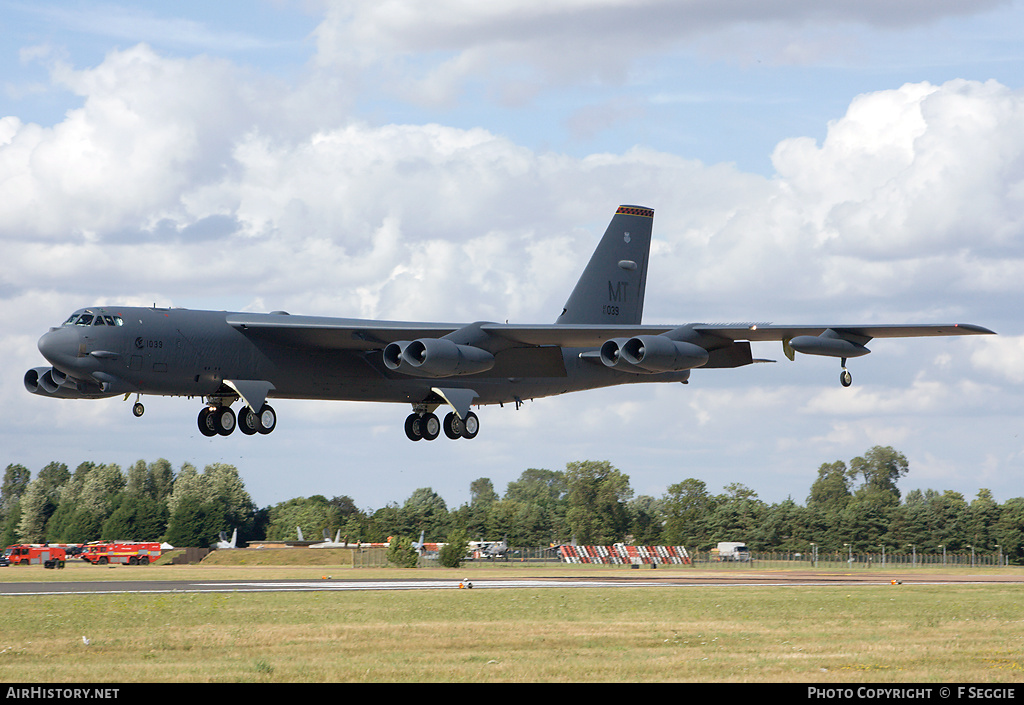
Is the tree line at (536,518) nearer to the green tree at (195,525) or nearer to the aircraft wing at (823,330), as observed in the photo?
the green tree at (195,525)

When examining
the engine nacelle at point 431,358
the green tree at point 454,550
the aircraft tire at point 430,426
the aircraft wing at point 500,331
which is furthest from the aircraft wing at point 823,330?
the green tree at point 454,550

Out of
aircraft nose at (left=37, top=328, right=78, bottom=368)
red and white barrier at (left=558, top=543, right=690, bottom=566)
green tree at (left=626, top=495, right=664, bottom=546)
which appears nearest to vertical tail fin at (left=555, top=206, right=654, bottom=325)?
aircraft nose at (left=37, top=328, right=78, bottom=368)

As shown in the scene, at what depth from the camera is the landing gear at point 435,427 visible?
3875 centimetres

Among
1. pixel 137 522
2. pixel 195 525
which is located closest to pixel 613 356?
pixel 195 525

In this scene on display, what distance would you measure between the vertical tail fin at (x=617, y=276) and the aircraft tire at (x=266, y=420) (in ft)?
38.5

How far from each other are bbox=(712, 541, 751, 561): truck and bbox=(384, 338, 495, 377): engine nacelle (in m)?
65.7

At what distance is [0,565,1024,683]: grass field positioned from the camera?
1900cm

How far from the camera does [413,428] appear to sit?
39.1 metres

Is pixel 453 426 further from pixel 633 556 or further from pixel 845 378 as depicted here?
pixel 633 556

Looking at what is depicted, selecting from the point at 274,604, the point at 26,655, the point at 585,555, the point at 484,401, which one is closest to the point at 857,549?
the point at 585,555

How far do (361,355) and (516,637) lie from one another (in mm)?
13900
